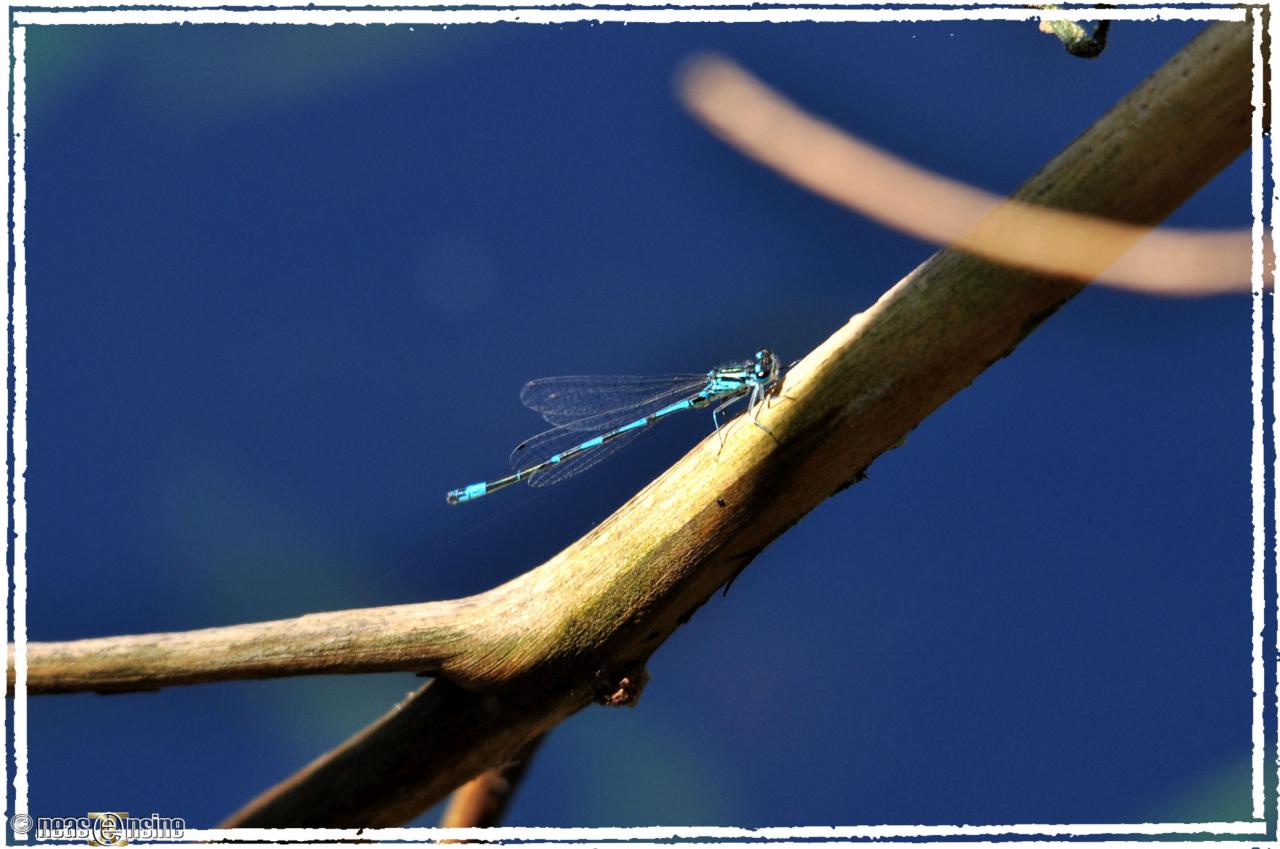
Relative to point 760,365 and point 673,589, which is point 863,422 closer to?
point 673,589

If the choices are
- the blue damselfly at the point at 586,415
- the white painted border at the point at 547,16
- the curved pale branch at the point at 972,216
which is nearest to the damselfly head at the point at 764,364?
the blue damselfly at the point at 586,415

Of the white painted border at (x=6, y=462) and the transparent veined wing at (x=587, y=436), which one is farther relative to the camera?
the transparent veined wing at (x=587, y=436)

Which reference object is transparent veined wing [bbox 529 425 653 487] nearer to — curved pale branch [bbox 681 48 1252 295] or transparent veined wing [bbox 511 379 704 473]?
transparent veined wing [bbox 511 379 704 473]

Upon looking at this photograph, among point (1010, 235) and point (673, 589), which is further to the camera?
point (673, 589)

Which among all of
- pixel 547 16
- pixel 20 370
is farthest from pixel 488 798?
pixel 547 16

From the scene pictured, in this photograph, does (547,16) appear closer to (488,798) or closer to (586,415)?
(586,415)

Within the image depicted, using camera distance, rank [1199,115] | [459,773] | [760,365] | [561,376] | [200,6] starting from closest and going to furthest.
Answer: [1199,115] → [459,773] → [200,6] → [760,365] → [561,376]

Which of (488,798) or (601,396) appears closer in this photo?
(488,798)
